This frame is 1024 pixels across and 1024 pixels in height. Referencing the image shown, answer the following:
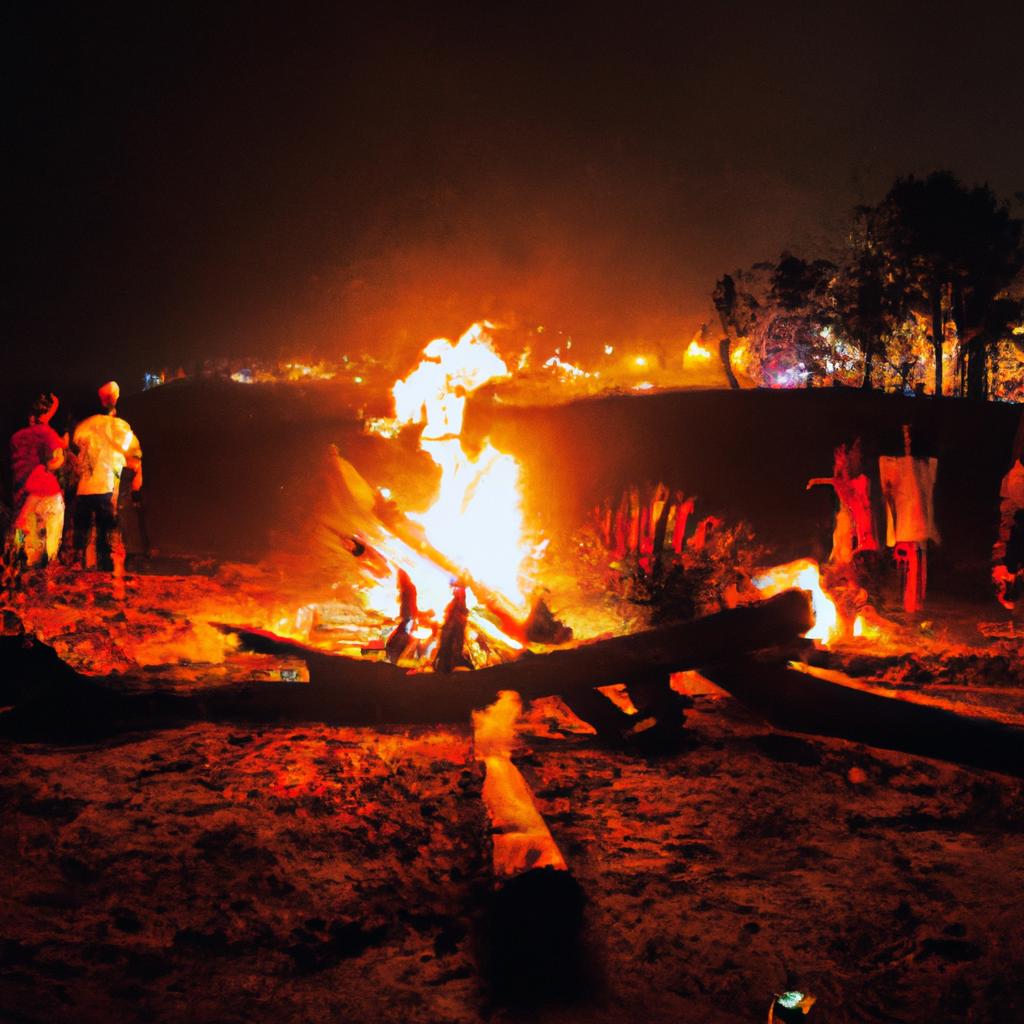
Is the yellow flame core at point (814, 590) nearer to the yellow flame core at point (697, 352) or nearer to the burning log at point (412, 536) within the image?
the burning log at point (412, 536)

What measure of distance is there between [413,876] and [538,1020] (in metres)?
1.13

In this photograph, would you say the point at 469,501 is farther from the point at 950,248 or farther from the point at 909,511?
the point at 950,248

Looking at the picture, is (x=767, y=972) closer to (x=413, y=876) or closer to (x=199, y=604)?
(x=413, y=876)

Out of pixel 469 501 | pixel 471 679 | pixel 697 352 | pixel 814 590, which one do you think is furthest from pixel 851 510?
pixel 697 352

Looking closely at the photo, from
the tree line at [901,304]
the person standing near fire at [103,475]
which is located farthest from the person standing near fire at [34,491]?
the tree line at [901,304]

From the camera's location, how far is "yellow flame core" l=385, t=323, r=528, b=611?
8625mm

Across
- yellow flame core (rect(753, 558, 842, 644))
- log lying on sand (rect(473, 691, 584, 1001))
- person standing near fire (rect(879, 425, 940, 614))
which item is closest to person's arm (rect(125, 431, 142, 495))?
yellow flame core (rect(753, 558, 842, 644))

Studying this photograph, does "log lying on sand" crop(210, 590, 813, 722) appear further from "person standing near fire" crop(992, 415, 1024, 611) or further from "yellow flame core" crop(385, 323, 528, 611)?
"person standing near fire" crop(992, 415, 1024, 611)

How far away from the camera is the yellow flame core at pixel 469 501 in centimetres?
862

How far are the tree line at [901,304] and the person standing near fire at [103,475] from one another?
1997cm

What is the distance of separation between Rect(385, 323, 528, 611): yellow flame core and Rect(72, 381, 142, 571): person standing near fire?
343 cm

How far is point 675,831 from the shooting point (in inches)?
169

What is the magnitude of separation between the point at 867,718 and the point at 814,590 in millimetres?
3614

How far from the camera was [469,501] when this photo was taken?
29.6 ft
